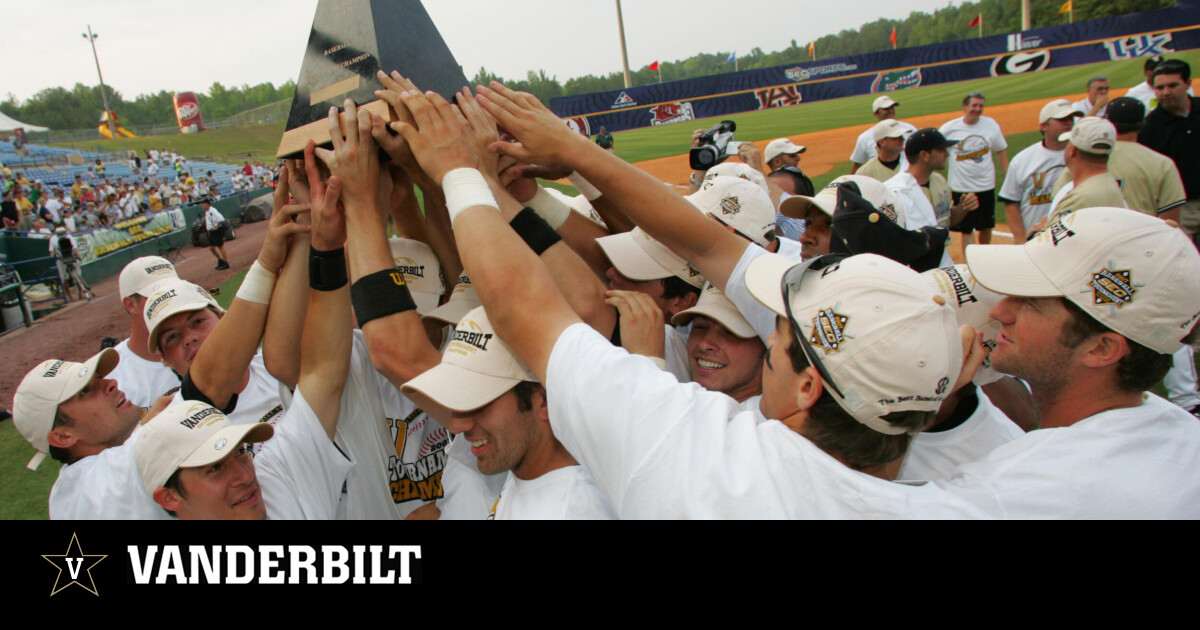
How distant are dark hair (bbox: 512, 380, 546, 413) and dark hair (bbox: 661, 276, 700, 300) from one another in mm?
899

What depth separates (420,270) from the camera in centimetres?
292

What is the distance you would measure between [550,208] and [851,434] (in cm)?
160

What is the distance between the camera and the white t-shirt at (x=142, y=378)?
173 inches

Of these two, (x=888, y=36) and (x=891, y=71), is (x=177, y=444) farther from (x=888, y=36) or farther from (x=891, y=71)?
(x=888, y=36)

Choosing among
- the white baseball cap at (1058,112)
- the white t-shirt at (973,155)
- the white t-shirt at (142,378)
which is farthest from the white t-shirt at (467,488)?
the white t-shirt at (973,155)

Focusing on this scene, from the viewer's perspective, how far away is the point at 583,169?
2.06 metres

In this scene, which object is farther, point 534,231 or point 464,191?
point 534,231

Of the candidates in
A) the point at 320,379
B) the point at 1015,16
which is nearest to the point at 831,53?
the point at 1015,16

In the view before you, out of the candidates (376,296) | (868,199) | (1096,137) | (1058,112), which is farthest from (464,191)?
(1058,112)

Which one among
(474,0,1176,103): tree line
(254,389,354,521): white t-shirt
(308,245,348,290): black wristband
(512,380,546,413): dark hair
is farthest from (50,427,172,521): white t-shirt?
(474,0,1176,103): tree line

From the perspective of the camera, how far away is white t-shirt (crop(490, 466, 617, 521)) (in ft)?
6.17

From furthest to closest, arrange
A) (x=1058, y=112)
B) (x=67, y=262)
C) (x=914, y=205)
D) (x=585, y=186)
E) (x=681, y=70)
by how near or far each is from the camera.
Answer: (x=681, y=70)
(x=67, y=262)
(x=1058, y=112)
(x=914, y=205)
(x=585, y=186)
